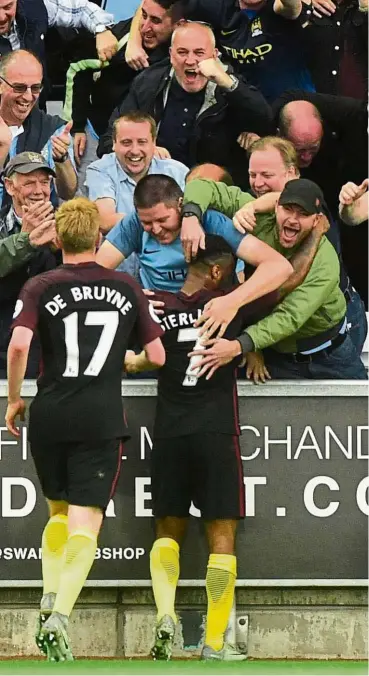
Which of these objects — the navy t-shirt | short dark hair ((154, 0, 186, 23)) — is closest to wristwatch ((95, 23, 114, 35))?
short dark hair ((154, 0, 186, 23))

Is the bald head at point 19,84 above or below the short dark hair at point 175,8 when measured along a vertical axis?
below

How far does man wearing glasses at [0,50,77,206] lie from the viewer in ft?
24.7

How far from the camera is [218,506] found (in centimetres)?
694

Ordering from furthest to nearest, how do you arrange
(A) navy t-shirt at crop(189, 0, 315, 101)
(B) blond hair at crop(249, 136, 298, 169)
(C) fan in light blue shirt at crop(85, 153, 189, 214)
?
(A) navy t-shirt at crop(189, 0, 315, 101), (C) fan in light blue shirt at crop(85, 153, 189, 214), (B) blond hair at crop(249, 136, 298, 169)

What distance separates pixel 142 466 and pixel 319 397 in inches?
40.4

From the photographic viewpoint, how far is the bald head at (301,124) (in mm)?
7531

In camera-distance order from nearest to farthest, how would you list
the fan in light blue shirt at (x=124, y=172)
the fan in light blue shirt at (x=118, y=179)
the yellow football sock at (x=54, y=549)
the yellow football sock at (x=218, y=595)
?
the yellow football sock at (x=54, y=549)
the yellow football sock at (x=218, y=595)
the fan in light blue shirt at (x=124, y=172)
the fan in light blue shirt at (x=118, y=179)

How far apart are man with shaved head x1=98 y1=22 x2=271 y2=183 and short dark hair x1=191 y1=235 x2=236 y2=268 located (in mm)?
782

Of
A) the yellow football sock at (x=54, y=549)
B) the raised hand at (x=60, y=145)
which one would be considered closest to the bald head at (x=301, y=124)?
the raised hand at (x=60, y=145)

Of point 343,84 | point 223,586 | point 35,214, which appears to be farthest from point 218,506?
point 343,84

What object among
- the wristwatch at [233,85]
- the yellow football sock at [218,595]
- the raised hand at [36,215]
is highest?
the wristwatch at [233,85]

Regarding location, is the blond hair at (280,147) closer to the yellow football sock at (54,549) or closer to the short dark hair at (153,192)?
the short dark hair at (153,192)

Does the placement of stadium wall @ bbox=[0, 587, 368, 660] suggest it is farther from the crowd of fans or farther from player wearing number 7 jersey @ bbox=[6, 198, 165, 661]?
the crowd of fans

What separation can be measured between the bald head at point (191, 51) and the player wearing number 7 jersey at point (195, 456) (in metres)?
1.10
